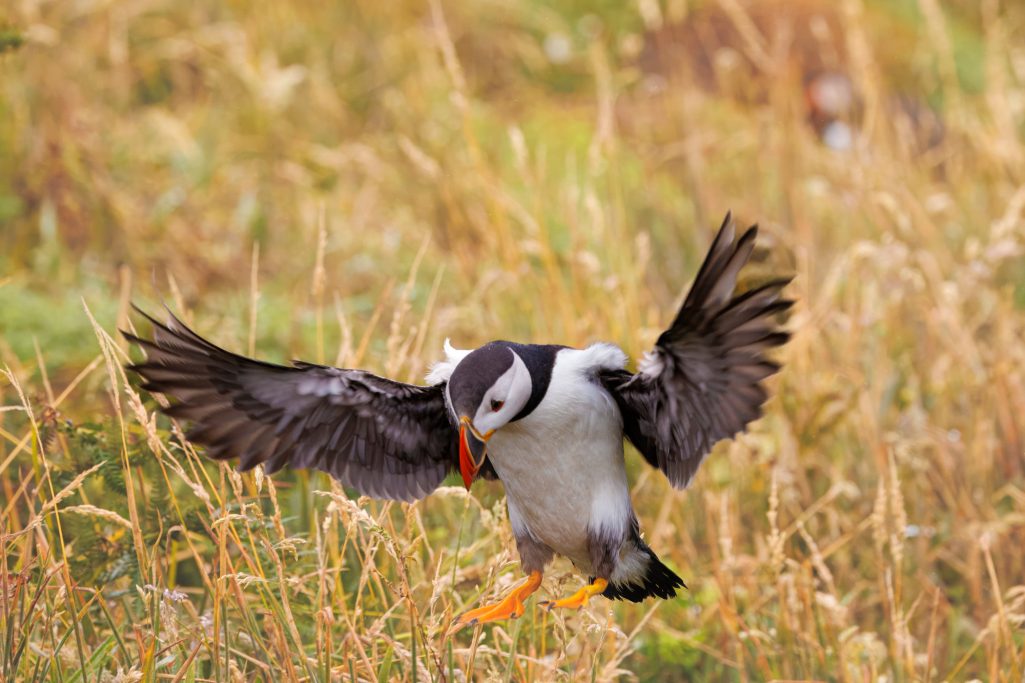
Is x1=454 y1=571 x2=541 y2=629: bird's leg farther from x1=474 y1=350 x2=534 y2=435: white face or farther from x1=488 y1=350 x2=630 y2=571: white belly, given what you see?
x1=474 y1=350 x2=534 y2=435: white face

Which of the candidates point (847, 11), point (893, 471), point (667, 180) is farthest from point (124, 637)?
point (667, 180)

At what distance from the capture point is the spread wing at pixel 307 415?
2359mm

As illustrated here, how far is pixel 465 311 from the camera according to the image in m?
3.90

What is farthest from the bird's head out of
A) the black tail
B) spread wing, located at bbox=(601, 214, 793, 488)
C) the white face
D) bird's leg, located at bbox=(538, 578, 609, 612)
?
the black tail

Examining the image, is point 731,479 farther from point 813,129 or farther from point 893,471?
point 813,129

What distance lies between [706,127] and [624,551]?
14.0 feet

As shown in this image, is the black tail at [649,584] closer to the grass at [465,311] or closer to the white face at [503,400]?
the grass at [465,311]

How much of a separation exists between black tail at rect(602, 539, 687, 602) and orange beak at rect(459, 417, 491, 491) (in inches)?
19.5

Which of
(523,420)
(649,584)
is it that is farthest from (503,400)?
(649,584)

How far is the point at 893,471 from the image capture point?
Answer: 8.79ft

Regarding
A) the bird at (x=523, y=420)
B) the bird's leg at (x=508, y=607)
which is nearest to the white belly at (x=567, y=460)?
the bird at (x=523, y=420)

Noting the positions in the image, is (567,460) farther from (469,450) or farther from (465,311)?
(465,311)

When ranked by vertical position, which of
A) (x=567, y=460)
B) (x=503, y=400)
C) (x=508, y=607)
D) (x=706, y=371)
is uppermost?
(x=706, y=371)

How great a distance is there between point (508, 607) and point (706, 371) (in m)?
0.75
